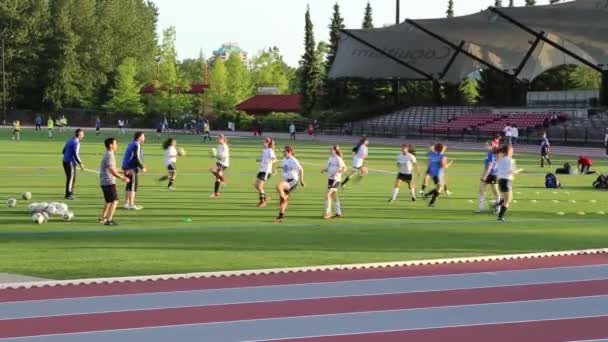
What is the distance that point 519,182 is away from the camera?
3191 centimetres

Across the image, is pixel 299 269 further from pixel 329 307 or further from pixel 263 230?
pixel 263 230

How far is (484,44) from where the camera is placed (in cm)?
7600

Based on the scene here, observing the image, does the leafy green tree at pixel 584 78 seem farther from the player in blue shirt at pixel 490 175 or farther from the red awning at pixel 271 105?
the player in blue shirt at pixel 490 175

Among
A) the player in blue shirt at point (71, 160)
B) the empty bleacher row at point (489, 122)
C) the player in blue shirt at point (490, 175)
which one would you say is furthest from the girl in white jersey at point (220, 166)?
the empty bleacher row at point (489, 122)

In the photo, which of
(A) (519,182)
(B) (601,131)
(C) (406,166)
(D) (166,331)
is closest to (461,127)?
(B) (601,131)

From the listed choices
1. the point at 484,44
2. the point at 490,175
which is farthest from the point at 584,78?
the point at 490,175

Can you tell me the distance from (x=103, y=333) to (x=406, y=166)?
52.6 ft

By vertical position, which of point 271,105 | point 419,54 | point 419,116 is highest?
point 419,54

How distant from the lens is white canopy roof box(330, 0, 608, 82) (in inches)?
2494

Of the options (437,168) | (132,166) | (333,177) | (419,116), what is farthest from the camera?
(419,116)

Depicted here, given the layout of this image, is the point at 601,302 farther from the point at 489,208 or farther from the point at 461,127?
the point at 461,127

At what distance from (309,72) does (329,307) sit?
316ft

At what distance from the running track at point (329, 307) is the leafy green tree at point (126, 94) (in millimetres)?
102702

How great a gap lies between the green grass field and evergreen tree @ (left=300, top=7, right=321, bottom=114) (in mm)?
74390
